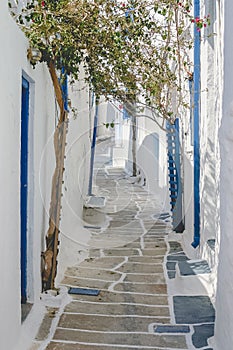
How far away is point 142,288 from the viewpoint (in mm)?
7062

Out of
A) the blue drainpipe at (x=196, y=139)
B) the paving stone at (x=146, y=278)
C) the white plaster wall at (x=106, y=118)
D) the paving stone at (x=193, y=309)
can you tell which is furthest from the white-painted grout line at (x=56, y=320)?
the white plaster wall at (x=106, y=118)

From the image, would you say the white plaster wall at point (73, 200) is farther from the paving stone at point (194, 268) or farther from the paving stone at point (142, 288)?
the paving stone at point (194, 268)

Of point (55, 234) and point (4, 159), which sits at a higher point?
point (4, 159)

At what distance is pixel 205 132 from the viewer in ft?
25.2

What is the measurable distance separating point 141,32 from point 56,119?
5.84 feet

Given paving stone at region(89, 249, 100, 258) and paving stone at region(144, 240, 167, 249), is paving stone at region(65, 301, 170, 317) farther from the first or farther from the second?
paving stone at region(144, 240, 167, 249)

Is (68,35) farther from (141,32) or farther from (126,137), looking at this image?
(126,137)

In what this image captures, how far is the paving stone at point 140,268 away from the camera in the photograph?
7.95 meters

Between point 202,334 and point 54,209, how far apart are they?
2.42 m

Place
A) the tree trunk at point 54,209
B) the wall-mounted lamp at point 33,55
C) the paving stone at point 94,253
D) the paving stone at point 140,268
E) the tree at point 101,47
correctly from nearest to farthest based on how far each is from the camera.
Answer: the wall-mounted lamp at point 33,55, the tree at point 101,47, the tree trunk at point 54,209, the paving stone at point 140,268, the paving stone at point 94,253

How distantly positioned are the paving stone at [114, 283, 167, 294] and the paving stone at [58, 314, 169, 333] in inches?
40.0

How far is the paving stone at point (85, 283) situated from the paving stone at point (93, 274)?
0.55 feet

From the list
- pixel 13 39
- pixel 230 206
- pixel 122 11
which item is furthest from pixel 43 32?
pixel 230 206

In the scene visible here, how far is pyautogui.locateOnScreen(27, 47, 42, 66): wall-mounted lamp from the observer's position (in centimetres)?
566
